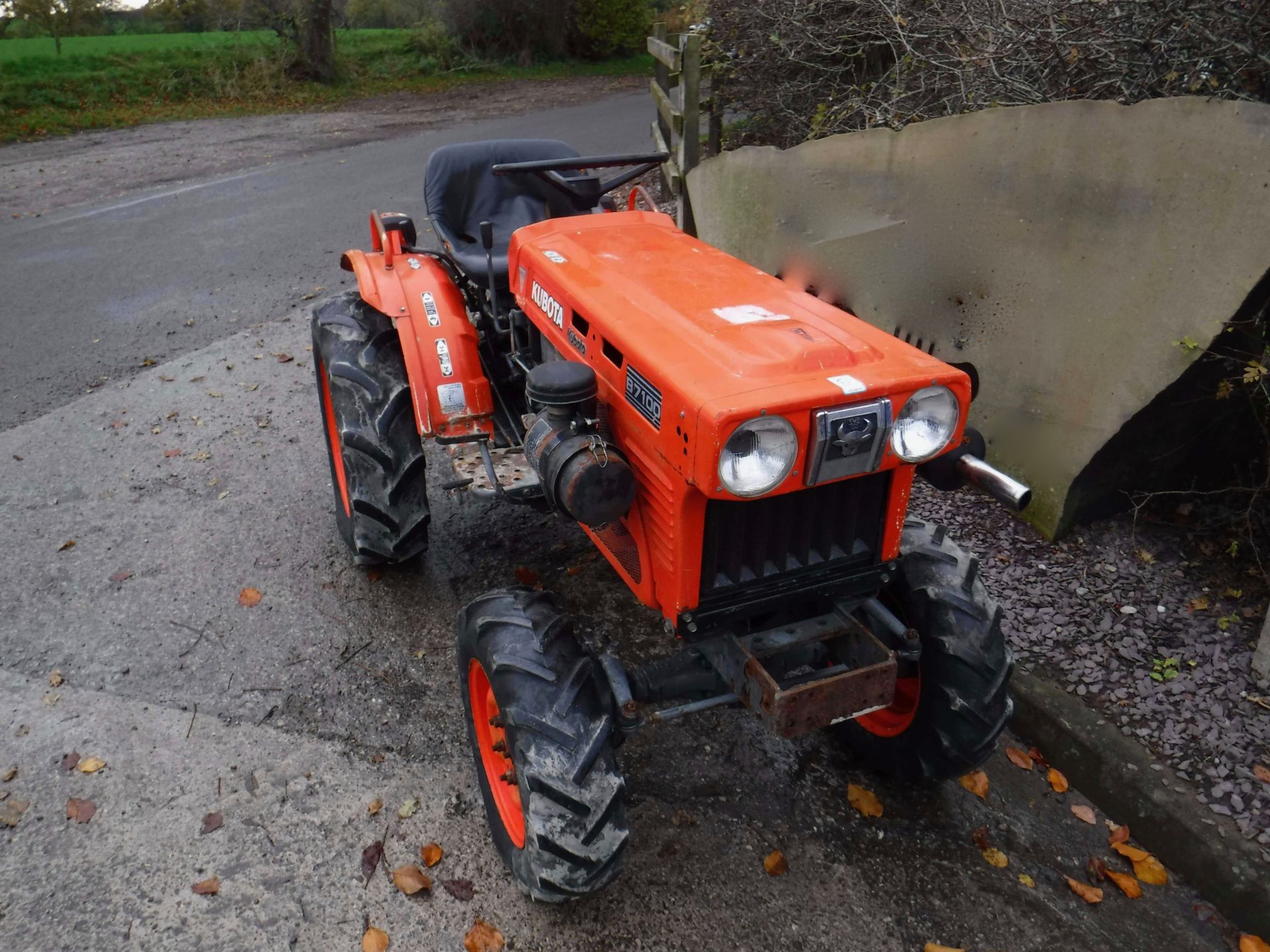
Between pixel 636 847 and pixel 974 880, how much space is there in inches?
38.6

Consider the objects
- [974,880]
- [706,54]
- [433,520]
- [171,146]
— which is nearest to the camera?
[974,880]

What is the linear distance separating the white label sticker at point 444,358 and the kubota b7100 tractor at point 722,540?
1.52 ft

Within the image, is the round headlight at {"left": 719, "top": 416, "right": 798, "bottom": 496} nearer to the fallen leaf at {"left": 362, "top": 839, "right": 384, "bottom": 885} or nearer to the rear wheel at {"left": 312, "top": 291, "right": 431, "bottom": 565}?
the fallen leaf at {"left": 362, "top": 839, "right": 384, "bottom": 885}

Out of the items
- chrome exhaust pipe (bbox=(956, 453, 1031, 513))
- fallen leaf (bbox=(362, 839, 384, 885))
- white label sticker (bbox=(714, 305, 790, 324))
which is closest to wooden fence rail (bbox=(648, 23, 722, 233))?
white label sticker (bbox=(714, 305, 790, 324))

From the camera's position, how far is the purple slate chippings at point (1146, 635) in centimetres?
284

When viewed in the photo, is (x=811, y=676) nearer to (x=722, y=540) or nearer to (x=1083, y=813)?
(x=722, y=540)

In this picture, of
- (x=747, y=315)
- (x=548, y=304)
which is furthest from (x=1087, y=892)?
(x=548, y=304)

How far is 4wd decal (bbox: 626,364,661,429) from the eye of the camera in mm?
2164

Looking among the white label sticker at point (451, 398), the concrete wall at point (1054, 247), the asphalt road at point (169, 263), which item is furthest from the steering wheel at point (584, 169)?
the asphalt road at point (169, 263)

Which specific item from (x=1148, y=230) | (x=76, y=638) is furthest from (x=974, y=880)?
(x=76, y=638)

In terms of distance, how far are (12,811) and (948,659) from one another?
2.81m

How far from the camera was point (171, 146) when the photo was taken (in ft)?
40.7

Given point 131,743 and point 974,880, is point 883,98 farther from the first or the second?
point 131,743

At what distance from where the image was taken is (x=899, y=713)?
285cm
